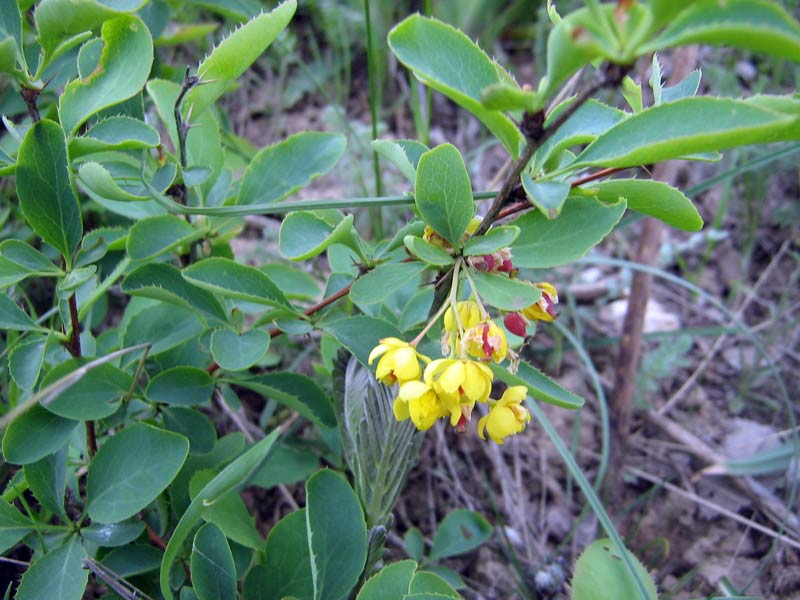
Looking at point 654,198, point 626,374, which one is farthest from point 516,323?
point 626,374

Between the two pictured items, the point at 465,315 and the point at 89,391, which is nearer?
the point at 465,315

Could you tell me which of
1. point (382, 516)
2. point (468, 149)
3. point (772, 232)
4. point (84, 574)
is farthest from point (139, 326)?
point (772, 232)

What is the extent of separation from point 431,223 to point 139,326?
607mm

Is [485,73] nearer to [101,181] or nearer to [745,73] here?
[101,181]

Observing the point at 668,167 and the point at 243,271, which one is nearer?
the point at 243,271

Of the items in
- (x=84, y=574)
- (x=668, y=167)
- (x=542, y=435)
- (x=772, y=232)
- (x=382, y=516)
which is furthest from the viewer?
(x=772, y=232)

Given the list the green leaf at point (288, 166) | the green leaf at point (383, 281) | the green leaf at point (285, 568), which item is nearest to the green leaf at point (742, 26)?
the green leaf at point (383, 281)

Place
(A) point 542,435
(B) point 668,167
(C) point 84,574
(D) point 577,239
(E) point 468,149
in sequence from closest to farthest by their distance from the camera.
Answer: (D) point 577,239, (C) point 84,574, (A) point 542,435, (B) point 668,167, (E) point 468,149

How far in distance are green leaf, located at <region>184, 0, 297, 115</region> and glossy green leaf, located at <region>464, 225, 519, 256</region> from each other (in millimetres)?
444

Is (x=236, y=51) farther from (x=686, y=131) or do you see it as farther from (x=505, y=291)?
(x=686, y=131)

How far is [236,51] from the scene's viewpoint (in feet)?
3.40

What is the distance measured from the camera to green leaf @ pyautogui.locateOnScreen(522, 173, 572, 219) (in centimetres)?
81

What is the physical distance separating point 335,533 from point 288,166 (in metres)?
0.65

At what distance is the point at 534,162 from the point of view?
0.95m
